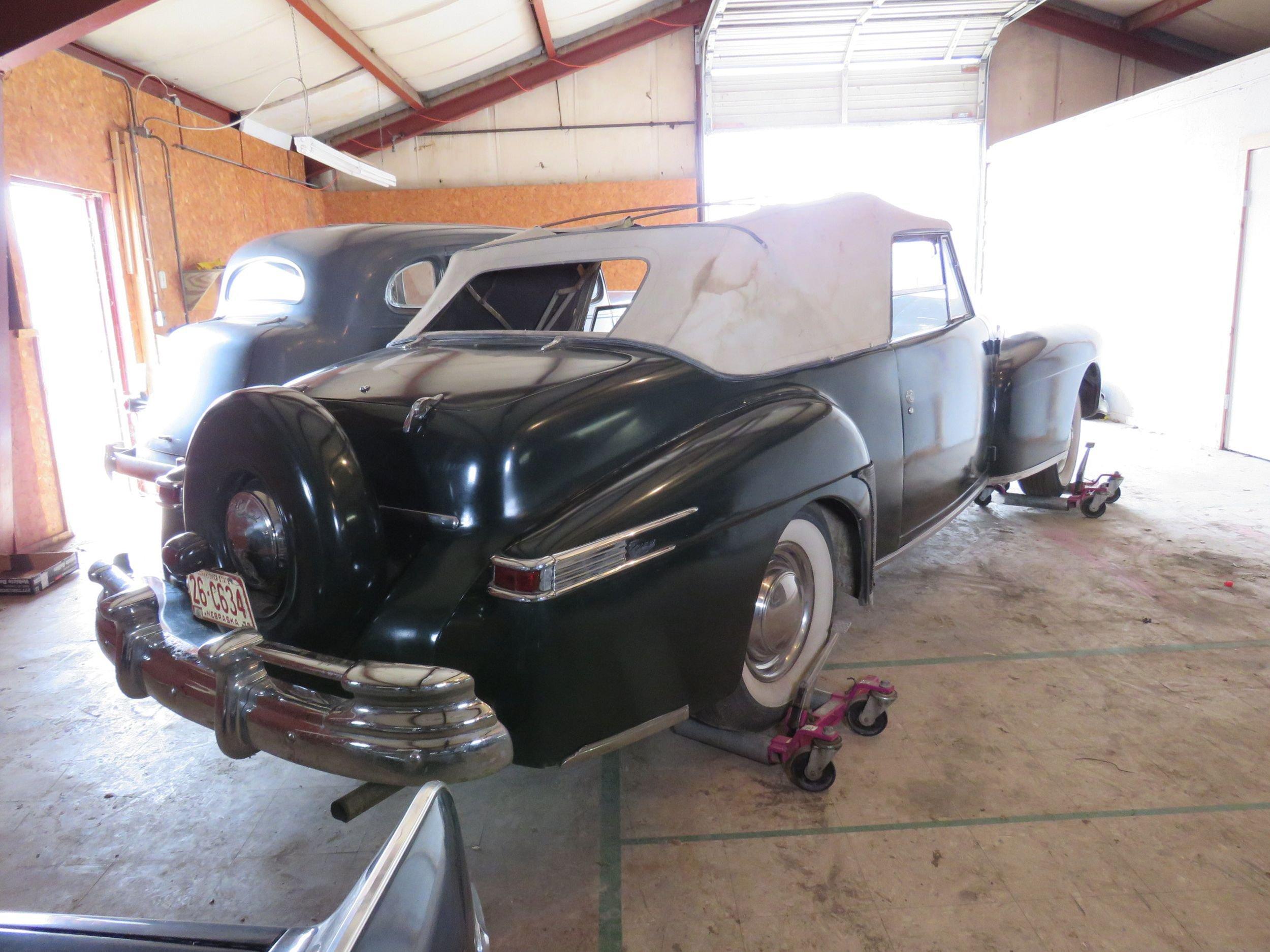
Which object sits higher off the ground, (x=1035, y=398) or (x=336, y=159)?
(x=336, y=159)

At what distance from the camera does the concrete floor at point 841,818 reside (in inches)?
78.0

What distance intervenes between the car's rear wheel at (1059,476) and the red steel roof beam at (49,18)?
217 inches

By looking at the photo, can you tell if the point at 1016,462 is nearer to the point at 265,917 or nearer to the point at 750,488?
the point at 750,488

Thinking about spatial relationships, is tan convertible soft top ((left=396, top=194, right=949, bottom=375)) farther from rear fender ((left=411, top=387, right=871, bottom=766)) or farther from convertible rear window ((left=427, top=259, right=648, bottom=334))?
rear fender ((left=411, top=387, right=871, bottom=766))

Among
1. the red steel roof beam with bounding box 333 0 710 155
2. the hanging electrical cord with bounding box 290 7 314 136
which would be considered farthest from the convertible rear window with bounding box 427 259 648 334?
the red steel roof beam with bounding box 333 0 710 155

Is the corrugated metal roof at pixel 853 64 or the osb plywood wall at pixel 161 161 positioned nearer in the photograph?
the osb plywood wall at pixel 161 161

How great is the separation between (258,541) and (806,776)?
5.41 ft

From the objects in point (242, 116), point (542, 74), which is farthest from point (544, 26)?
point (242, 116)

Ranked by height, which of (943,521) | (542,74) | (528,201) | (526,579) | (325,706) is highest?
(542,74)

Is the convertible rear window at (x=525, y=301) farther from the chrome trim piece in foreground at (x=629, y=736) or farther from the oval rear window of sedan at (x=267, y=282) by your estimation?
the oval rear window of sedan at (x=267, y=282)

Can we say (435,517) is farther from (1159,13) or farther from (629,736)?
(1159,13)

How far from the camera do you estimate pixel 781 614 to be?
2.67 m

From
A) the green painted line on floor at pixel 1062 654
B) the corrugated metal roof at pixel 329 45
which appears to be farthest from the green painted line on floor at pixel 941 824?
the corrugated metal roof at pixel 329 45

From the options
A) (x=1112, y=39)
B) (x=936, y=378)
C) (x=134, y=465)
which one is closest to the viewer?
A: (x=936, y=378)
